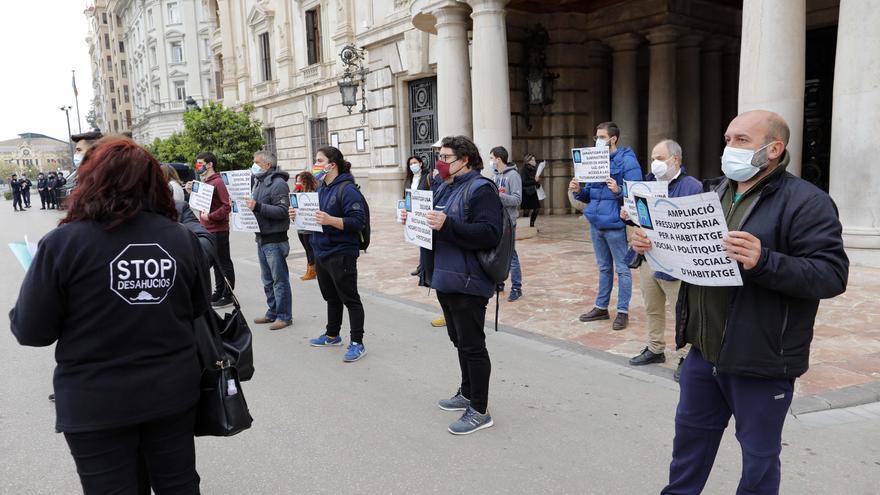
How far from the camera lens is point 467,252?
13.8 feet

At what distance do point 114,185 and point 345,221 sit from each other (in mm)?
3559

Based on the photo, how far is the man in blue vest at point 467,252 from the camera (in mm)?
4129

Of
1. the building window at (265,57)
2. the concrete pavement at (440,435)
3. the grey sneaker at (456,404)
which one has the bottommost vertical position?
the concrete pavement at (440,435)

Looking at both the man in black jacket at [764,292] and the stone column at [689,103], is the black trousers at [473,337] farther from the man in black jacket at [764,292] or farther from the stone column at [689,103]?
the stone column at [689,103]

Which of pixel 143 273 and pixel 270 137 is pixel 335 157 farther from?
pixel 270 137

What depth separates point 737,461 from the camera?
3.77m

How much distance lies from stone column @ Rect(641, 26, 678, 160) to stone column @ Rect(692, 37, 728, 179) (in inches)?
58.0

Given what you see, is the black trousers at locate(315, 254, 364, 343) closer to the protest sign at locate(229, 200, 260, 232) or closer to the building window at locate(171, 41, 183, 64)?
the protest sign at locate(229, 200, 260, 232)

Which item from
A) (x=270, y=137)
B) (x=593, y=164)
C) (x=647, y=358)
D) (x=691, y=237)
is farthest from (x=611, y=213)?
(x=270, y=137)

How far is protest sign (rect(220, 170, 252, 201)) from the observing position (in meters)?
7.28

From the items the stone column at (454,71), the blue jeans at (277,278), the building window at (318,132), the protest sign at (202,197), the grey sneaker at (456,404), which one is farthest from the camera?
the building window at (318,132)

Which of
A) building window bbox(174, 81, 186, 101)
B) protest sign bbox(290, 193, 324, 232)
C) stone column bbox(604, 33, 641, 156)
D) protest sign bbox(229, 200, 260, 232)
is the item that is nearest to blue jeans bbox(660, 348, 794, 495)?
protest sign bbox(290, 193, 324, 232)

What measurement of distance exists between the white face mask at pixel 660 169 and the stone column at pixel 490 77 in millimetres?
8288

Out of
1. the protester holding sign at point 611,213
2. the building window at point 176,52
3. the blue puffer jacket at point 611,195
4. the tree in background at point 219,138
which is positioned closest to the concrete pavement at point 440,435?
the protester holding sign at point 611,213
